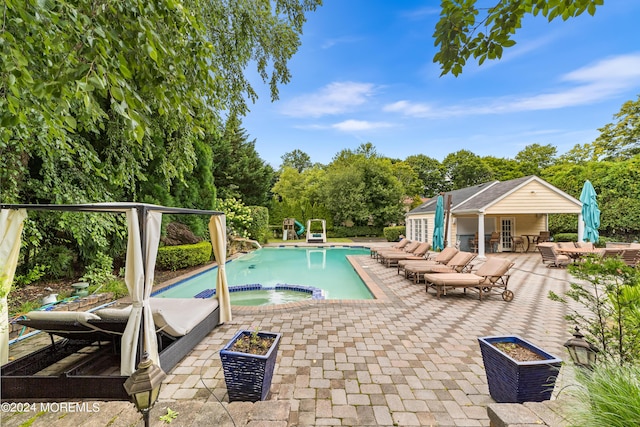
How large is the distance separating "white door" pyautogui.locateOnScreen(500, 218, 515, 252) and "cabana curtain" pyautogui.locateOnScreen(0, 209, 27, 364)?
18846 millimetres

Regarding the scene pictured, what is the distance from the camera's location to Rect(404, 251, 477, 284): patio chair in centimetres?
772

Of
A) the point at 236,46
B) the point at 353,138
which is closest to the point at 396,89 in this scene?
the point at 236,46

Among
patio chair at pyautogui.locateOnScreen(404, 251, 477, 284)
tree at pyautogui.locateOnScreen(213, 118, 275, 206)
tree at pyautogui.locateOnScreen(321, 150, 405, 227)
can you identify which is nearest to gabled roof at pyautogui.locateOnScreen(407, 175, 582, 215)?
patio chair at pyautogui.locateOnScreen(404, 251, 477, 284)

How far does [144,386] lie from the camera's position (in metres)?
1.59

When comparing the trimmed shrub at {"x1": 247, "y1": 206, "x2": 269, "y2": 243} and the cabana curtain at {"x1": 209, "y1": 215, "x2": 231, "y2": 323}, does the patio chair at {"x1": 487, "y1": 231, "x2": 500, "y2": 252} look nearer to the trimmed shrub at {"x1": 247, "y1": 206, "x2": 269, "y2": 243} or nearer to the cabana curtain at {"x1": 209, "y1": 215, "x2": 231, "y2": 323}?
the trimmed shrub at {"x1": 247, "y1": 206, "x2": 269, "y2": 243}

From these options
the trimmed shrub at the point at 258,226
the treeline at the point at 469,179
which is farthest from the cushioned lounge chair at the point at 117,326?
the treeline at the point at 469,179

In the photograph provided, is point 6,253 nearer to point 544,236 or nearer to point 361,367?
point 361,367

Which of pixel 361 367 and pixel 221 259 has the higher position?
pixel 221 259

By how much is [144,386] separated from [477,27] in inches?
137

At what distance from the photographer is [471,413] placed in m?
2.51

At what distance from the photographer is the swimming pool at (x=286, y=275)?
8.02 metres

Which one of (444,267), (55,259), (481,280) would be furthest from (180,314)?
(444,267)

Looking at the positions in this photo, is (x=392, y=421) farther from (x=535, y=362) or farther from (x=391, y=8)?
(x=391, y=8)

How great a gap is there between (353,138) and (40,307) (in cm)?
3659
